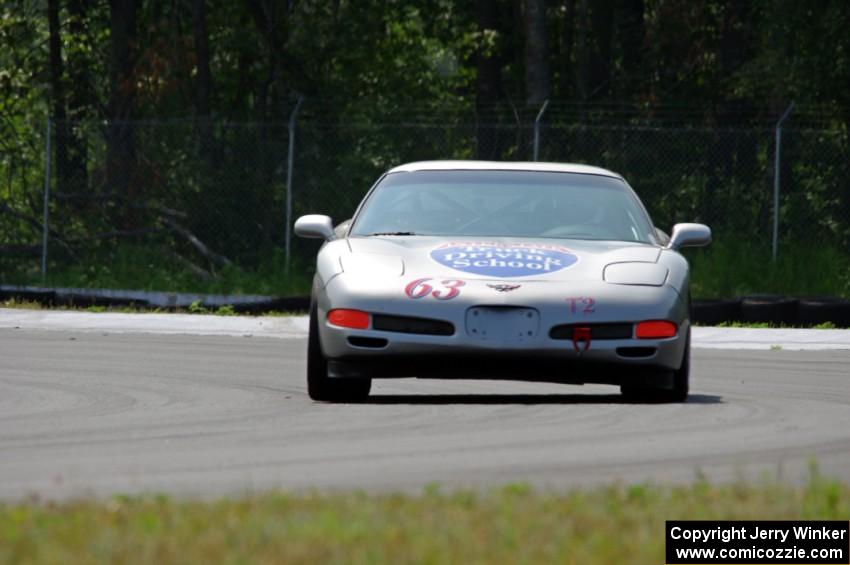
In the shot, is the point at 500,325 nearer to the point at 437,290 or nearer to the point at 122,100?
the point at 437,290

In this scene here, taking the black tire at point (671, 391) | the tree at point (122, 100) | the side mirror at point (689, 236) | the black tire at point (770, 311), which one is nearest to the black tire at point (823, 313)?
the black tire at point (770, 311)

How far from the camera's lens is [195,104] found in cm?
2889

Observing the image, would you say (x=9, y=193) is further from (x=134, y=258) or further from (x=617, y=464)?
(x=617, y=464)

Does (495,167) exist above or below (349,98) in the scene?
above

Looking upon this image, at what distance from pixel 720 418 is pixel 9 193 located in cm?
1632

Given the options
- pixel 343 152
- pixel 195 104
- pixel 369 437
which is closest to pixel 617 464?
pixel 369 437

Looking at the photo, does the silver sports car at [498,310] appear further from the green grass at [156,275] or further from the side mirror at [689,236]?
the green grass at [156,275]

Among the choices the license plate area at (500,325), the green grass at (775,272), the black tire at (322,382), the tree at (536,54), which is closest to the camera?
the license plate area at (500,325)

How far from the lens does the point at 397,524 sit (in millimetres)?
5609

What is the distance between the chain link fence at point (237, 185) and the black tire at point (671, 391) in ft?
41.3

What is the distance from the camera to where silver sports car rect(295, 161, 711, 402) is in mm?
9383

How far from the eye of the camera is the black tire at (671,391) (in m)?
9.97

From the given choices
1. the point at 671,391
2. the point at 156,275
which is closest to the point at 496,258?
the point at 671,391

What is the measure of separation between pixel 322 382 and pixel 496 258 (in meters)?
1.20
